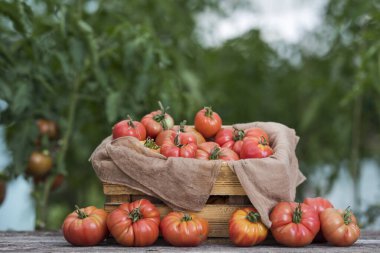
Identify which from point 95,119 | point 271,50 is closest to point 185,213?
point 95,119

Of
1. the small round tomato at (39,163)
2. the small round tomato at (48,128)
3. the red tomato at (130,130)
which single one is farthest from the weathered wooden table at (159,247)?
the small round tomato at (48,128)

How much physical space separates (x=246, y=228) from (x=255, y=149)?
0.36 meters

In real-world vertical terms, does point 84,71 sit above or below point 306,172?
above

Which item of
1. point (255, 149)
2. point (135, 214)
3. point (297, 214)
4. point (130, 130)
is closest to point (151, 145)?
point (130, 130)

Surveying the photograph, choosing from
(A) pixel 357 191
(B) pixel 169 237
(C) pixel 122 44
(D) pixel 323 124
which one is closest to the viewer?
(B) pixel 169 237

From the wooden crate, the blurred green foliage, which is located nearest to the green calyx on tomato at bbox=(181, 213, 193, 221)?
the wooden crate

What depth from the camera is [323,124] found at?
5348mm

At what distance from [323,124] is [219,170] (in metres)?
2.97

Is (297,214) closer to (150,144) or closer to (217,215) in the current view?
(217,215)

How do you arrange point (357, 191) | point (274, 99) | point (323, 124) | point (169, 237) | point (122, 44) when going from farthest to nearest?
point (274, 99), point (323, 124), point (357, 191), point (122, 44), point (169, 237)

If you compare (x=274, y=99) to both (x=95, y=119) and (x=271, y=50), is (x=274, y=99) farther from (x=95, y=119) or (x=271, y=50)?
(x=95, y=119)

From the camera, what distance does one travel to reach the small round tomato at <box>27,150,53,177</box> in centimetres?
382

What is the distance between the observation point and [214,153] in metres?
2.63

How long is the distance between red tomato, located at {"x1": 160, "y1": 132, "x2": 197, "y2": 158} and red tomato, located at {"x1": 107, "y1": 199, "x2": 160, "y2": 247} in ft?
0.81
